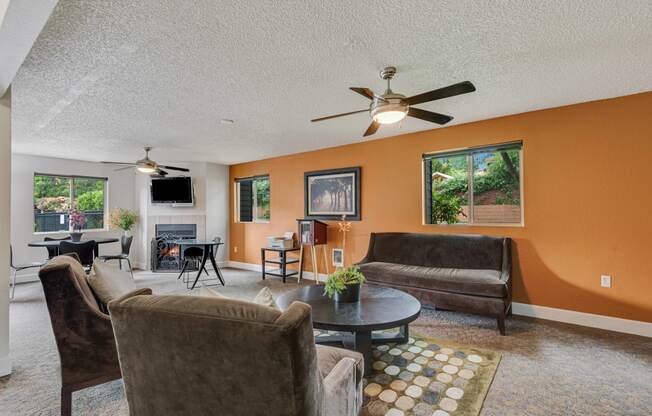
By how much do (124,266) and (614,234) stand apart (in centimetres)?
810

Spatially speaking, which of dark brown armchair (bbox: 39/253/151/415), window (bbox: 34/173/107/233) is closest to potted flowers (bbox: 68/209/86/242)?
window (bbox: 34/173/107/233)

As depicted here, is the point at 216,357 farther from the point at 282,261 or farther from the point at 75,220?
the point at 75,220

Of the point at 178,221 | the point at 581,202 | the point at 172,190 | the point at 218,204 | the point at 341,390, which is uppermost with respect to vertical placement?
the point at 172,190

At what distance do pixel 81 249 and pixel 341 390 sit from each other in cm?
512

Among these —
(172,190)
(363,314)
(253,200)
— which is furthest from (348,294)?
(172,190)

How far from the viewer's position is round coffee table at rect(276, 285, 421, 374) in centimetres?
229

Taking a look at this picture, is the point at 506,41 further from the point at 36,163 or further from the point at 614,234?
the point at 36,163

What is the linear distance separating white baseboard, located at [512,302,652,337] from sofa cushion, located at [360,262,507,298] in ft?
1.96

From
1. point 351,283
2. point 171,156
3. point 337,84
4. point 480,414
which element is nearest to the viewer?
point 480,414

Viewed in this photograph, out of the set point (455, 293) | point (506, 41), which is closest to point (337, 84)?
point (506, 41)

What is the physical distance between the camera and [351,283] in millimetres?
2773

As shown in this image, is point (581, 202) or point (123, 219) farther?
point (123, 219)

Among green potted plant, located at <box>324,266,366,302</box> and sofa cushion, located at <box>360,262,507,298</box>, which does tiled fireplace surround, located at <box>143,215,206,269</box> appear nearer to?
sofa cushion, located at <box>360,262,507,298</box>

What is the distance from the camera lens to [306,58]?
2.47 metres
